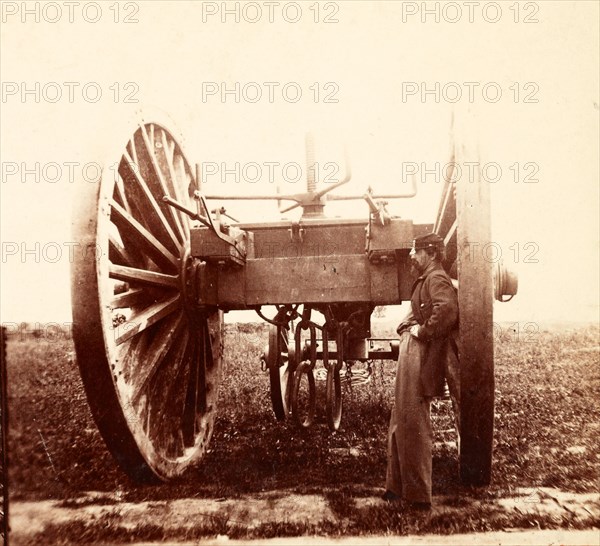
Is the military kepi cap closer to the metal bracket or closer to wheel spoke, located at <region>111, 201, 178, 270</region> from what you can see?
the metal bracket

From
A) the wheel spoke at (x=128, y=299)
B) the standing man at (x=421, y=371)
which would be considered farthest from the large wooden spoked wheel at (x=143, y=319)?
the standing man at (x=421, y=371)

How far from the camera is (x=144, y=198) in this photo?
11.9 feet

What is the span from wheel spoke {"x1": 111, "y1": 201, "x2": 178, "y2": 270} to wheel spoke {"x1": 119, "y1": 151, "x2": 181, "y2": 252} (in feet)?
0.38

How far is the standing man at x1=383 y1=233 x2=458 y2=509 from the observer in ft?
10.4

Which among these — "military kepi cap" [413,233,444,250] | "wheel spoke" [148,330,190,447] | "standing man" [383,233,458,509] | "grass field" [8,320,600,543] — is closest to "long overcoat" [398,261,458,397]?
"standing man" [383,233,458,509]

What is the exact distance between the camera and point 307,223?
12.3 feet

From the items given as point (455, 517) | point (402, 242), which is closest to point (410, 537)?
point (455, 517)

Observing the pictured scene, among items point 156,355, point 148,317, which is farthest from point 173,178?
point 156,355

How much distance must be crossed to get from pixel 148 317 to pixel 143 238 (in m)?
0.51

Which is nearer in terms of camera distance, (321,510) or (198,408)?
(321,510)

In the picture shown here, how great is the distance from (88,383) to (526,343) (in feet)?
23.3

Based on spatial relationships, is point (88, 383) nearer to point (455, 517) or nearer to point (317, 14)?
point (455, 517)

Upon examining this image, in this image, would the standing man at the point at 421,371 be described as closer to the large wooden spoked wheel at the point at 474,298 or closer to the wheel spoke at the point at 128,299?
the large wooden spoked wheel at the point at 474,298

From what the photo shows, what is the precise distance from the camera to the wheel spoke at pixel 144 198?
3344 millimetres
